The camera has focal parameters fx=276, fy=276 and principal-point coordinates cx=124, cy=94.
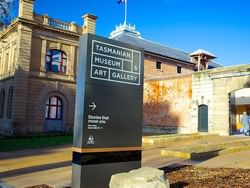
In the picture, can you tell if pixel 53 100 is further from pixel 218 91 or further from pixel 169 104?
pixel 218 91

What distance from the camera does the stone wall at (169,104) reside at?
23594mm

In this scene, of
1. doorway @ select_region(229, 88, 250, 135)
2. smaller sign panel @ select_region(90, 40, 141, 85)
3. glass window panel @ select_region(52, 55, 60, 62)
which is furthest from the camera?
doorway @ select_region(229, 88, 250, 135)

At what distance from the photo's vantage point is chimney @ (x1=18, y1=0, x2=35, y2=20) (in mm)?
25438

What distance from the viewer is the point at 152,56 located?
3469cm

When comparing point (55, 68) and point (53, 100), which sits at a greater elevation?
point (55, 68)

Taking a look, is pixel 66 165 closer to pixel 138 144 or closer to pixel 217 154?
pixel 138 144

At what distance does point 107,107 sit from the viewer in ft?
19.7

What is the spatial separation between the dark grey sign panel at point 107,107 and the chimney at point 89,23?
79.3ft

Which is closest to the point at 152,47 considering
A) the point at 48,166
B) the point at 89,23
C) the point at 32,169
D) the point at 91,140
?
the point at 89,23

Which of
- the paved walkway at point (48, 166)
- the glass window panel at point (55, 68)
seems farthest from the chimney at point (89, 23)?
the paved walkway at point (48, 166)

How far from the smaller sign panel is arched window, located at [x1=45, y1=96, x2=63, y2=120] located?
72.5 feet

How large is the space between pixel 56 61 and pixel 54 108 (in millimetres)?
4861

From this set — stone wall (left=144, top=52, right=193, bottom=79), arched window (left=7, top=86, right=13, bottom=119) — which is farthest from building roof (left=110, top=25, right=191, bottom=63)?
arched window (left=7, top=86, right=13, bottom=119)

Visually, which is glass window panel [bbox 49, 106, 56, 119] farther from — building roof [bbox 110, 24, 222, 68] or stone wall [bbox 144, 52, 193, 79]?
building roof [bbox 110, 24, 222, 68]
